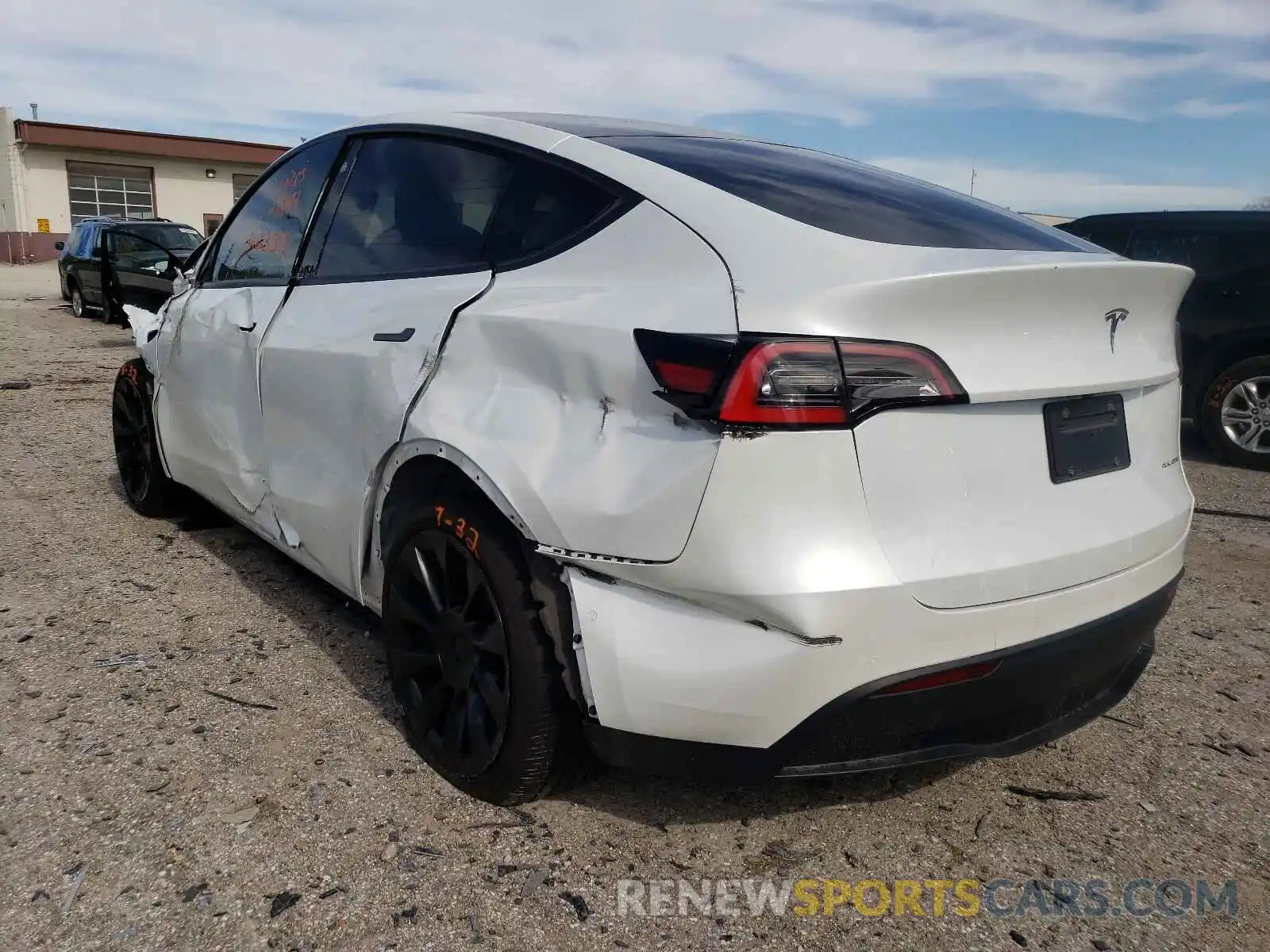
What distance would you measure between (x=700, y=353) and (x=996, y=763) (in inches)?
61.8

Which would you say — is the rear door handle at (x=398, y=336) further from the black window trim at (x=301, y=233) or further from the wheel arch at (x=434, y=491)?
the black window trim at (x=301, y=233)

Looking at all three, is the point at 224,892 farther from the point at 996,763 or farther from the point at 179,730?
the point at 996,763

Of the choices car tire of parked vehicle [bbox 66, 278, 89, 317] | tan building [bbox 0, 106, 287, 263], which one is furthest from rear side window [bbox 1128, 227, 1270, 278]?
tan building [bbox 0, 106, 287, 263]

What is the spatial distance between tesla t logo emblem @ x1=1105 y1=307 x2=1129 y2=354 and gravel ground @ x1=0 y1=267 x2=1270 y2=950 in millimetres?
1171

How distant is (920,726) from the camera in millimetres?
1942

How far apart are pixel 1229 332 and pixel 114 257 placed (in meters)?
14.7

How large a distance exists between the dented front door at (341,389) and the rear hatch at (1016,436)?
1063 mm

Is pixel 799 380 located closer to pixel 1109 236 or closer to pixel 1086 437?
pixel 1086 437

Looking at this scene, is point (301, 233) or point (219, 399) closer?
point (301, 233)

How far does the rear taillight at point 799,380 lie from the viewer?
178cm

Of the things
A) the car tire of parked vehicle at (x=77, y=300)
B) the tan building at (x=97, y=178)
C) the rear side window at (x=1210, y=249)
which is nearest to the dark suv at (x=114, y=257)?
the car tire of parked vehicle at (x=77, y=300)

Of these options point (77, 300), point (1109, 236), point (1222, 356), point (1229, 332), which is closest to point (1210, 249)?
point (1229, 332)

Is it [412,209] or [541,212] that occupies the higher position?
[412,209]

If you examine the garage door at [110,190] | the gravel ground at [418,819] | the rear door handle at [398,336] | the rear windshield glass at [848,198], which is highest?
the garage door at [110,190]
